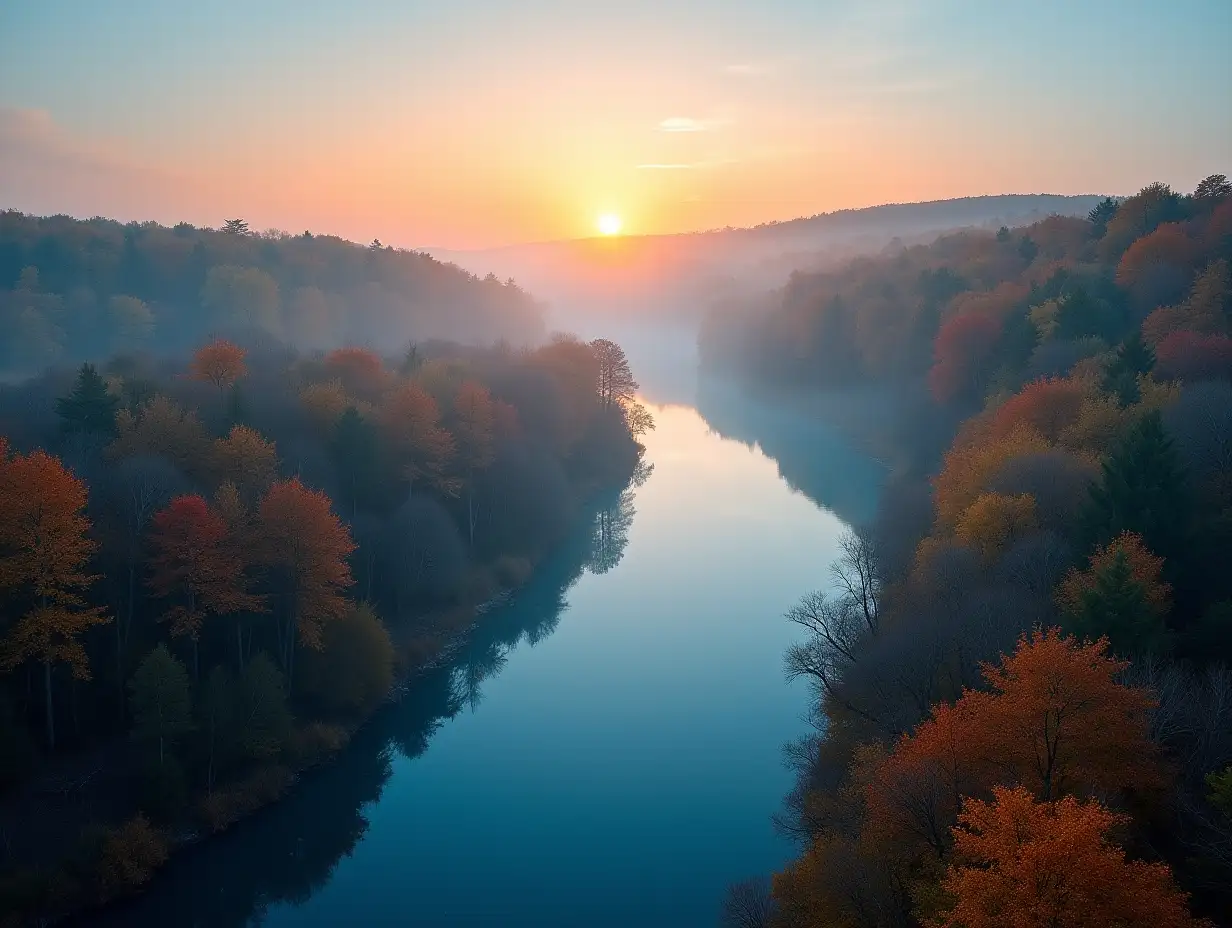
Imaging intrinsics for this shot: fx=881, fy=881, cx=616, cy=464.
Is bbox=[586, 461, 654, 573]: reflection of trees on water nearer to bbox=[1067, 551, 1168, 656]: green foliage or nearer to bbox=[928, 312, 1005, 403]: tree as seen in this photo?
bbox=[928, 312, 1005, 403]: tree

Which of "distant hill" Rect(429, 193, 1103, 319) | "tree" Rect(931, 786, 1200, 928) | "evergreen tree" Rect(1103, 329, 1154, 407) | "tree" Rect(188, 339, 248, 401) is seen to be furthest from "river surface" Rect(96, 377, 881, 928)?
"distant hill" Rect(429, 193, 1103, 319)

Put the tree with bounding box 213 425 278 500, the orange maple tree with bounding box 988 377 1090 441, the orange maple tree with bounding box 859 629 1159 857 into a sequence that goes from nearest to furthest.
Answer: the orange maple tree with bounding box 859 629 1159 857, the tree with bounding box 213 425 278 500, the orange maple tree with bounding box 988 377 1090 441

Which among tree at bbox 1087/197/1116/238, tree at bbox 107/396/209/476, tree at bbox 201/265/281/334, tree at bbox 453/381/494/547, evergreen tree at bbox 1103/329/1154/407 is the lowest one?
tree at bbox 453/381/494/547

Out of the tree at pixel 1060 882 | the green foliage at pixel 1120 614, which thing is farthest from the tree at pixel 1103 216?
the tree at pixel 1060 882

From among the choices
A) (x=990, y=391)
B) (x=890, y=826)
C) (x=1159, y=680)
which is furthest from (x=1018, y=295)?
(x=890, y=826)

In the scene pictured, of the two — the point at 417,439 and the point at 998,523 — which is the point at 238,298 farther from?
the point at 998,523

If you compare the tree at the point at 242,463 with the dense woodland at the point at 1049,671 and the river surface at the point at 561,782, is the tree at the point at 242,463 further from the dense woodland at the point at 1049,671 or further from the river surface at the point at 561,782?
the dense woodland at the point at 1049,671

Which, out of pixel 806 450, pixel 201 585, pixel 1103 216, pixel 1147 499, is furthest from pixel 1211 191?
pixel 201 585
